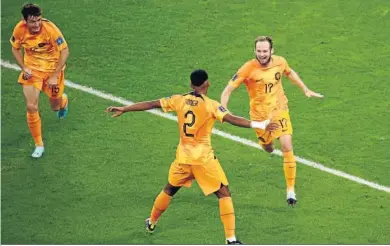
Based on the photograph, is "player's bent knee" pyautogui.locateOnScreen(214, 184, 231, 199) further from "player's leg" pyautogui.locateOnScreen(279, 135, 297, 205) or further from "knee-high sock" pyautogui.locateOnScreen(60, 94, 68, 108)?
"knee-high sock" pyautogui.locateOnScreen(60, 94, 68, 108)

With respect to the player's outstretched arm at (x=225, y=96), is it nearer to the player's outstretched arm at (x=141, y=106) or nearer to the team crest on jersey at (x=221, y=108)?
the team crest on jersey at (x=221, y=108)

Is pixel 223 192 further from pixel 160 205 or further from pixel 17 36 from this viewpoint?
pixel 17 36

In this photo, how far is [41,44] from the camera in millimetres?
16578

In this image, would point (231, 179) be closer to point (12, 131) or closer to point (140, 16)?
point (12, 131)

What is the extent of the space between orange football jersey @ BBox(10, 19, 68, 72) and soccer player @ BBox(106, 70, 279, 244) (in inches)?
105

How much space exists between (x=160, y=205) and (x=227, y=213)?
906 mm

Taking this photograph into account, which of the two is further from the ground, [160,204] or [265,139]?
[265,139]

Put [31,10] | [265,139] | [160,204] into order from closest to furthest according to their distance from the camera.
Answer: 1. [160,204]
2. [265,139]
3. [31,10]

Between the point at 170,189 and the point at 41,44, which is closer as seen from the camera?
the point at 170,189

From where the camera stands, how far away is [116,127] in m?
17.5

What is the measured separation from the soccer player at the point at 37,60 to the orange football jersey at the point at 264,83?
2.65 meters

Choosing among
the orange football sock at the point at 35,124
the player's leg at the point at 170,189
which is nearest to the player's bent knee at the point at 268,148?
the player's leg at the point at 170,189

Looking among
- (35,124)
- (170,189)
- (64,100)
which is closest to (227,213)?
(170,189)

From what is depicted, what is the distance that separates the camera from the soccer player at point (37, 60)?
16.4 metres
